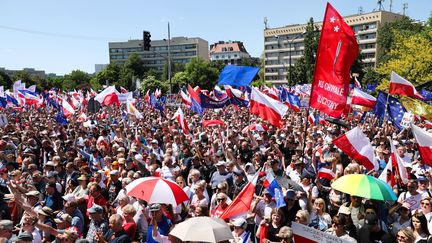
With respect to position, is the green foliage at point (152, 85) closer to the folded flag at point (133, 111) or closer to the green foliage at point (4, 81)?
the green foliage at point (4, 81)

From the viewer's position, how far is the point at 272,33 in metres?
109

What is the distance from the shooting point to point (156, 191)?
16.9 feet

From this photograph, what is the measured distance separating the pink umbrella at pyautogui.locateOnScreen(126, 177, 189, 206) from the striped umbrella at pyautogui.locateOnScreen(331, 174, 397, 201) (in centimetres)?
217

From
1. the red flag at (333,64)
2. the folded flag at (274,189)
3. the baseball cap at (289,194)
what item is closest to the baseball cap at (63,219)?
the folded flag at (274,189)

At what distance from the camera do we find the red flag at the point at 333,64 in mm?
6617

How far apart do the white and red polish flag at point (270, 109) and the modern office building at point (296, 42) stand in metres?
76.8

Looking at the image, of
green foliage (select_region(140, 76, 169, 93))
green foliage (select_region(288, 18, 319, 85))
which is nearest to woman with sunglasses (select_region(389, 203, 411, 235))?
green foliage (select_region(288, 18, 319, 85))

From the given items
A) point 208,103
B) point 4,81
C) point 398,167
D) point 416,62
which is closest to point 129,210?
point 398,167

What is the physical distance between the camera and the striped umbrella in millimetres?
5066

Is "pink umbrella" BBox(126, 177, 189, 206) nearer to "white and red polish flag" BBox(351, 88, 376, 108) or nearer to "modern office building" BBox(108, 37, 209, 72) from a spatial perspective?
"white and red polish flag" BBox(351, 88, 376, 108)

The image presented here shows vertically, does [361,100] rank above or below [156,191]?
above

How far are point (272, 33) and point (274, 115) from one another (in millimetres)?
102085

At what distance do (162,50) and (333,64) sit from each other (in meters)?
139

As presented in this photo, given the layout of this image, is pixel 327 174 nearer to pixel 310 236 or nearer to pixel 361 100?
pixel 310 236
